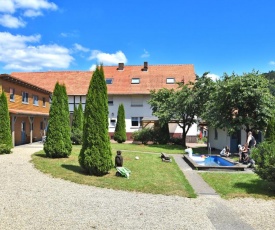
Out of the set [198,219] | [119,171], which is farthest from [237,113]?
[198,219]

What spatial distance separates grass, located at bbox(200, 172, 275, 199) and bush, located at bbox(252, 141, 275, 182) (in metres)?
0.64

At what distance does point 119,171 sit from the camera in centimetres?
1188

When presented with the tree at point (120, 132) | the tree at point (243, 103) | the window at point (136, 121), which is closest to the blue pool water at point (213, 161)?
the tree at point (243, 103)

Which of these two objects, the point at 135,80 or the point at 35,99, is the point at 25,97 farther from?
the point at 135,80

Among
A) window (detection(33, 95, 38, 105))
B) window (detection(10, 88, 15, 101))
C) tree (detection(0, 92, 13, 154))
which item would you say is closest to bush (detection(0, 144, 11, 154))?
tree (detection(0, 92, 13, 154))

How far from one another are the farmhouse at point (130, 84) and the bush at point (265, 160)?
25551 mm

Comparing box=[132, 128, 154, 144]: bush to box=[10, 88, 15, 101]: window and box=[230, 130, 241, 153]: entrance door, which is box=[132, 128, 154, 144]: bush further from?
box=[10, 88, 15, 101]: window

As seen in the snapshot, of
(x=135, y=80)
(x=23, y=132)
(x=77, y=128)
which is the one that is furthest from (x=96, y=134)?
(x=135, y=80)

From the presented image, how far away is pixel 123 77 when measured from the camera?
41.1m

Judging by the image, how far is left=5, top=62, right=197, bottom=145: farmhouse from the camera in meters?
38.2

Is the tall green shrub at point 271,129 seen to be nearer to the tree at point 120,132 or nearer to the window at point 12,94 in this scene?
the tree at point 120,132

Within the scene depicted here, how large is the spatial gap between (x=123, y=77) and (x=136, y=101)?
4.75 metres

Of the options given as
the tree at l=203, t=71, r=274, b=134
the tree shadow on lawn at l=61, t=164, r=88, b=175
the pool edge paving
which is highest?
the tree at l=203, t=71, r=274, b=134

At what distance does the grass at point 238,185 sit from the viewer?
384 inches
